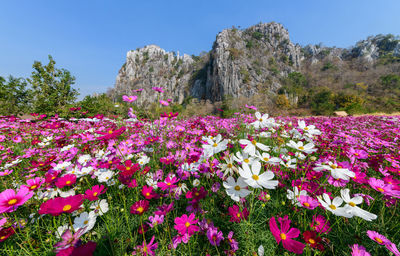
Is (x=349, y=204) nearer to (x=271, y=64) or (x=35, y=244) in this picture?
(x=35, y=244)

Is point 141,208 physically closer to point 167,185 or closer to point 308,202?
point 167,185

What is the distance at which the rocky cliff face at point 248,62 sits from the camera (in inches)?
1345

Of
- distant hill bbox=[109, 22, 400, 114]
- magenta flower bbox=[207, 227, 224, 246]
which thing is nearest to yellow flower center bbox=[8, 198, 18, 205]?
magenta flower bbox=[207, 227, 224, 246]

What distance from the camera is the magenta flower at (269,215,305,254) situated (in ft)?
1.73

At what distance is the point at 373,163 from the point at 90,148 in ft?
9.06

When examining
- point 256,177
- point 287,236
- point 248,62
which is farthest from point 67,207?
point 248,62

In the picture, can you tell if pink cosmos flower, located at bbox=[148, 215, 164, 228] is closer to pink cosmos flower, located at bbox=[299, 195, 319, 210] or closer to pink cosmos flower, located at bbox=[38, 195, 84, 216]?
pink cosmos flower, located at bbox=[38, 195, 84, 216]

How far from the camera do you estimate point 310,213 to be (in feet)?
3.39

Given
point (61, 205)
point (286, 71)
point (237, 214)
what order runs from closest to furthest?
point (61, 205)
point (237, 214)
point (286, 71)

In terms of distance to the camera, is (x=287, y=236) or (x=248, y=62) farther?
(x=248, y=62)

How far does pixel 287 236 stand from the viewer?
64 cm

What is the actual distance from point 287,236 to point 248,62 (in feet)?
136

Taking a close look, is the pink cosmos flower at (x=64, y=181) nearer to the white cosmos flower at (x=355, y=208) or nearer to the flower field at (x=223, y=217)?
the flower field at (x=223, y=217)

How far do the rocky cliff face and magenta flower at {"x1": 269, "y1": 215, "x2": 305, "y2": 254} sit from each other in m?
29.2
